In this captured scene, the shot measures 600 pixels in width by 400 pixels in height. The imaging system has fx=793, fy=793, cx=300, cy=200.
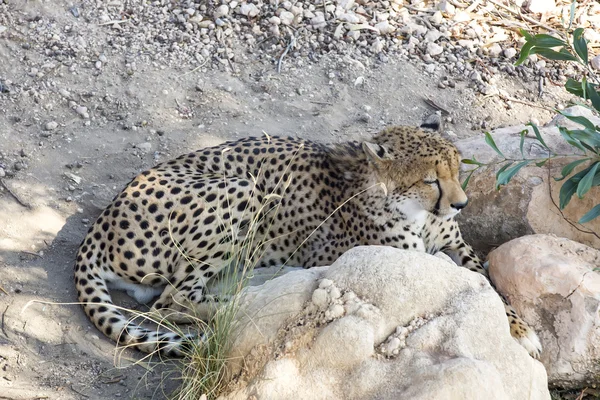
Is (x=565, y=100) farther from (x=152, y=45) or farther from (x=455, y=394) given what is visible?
(x=455, y=394)

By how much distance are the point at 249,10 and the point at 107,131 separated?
5.39 feet

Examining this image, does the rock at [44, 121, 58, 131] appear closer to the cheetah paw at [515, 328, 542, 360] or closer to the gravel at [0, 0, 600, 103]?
the gravel at [0, 0, 600, 103]

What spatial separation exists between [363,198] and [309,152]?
0.47 meters

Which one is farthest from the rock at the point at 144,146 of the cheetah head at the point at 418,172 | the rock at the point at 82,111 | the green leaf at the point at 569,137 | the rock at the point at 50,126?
the green leaf at the point at 569,137

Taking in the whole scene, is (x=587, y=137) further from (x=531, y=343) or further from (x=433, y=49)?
(x=433, y=49)

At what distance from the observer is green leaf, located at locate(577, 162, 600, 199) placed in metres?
3.97

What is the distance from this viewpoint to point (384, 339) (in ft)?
10.8

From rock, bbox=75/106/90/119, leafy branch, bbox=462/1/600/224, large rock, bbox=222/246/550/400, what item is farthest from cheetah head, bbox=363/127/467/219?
rock, bbox=75/106/90/119

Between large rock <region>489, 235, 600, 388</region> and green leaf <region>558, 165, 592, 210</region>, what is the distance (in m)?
0.20

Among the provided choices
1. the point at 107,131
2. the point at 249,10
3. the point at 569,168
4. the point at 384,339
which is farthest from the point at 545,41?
the point at 107,131

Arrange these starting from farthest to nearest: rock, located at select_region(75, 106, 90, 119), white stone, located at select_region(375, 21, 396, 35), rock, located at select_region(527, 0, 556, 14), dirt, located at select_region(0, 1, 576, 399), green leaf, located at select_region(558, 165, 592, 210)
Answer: rock, located at select_region(527, 0, 556, 14) < white stone, located at select_region(375, 21, 396, 35) < rock, located at select_region(75, 106, 90, 119) < green leaf, located at select_region(558, 165, 592, 210) < dirt, located at select_region(0, 1, 576, 399)

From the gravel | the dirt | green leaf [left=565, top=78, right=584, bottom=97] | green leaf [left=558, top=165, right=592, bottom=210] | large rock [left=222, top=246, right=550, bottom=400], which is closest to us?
large rock [left=222, top=246, right=550, bottom=400]

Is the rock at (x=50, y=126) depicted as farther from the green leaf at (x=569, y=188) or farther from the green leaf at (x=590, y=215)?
the green leaf at (x=590, y=215)

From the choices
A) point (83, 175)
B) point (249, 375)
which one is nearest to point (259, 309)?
point (249, 375)
